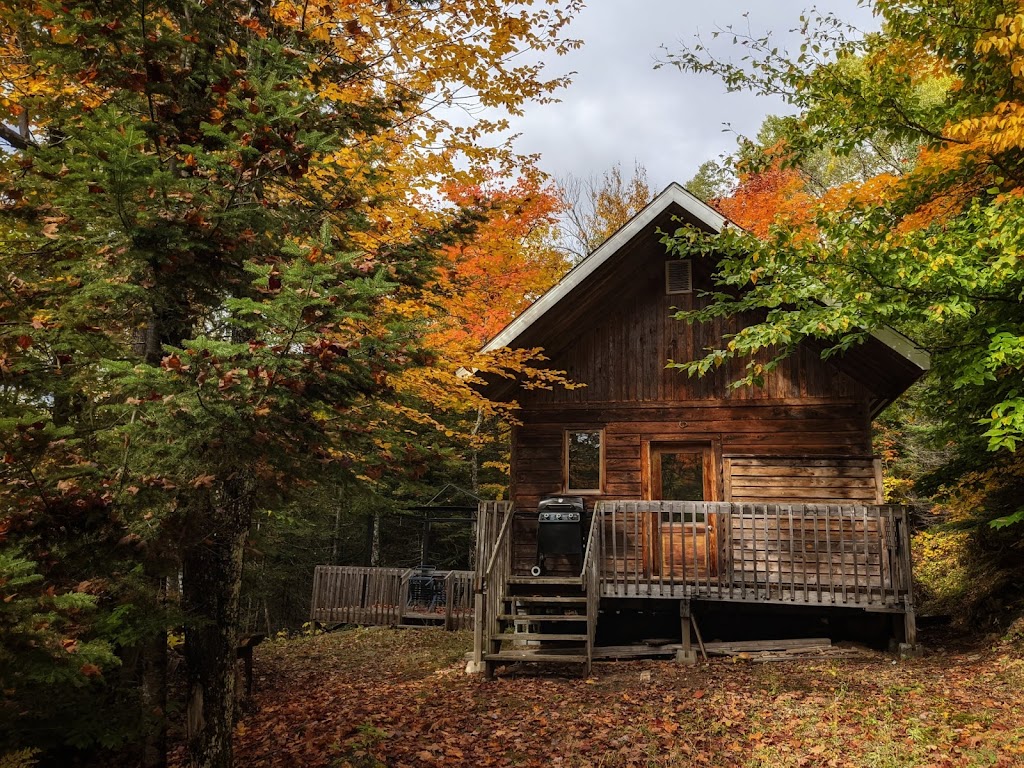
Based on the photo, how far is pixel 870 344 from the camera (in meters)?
11.5

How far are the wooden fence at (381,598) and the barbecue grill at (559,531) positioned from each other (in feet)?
26.2

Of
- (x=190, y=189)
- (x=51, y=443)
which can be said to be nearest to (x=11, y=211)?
(x=190, y=189)

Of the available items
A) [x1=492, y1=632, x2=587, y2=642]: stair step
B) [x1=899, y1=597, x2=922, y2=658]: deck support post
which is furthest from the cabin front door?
[x1=899, y1=597, x2=922, y2=658]: deck support post

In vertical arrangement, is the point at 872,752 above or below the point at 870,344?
below

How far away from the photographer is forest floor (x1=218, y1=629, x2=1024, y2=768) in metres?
6.20

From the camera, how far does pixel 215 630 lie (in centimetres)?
558

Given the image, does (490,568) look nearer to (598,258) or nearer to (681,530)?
(681,530)

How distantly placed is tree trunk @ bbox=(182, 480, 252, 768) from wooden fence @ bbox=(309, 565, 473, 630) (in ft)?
44.1

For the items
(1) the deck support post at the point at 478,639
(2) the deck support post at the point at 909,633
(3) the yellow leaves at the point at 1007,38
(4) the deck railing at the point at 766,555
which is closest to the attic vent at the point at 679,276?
(4) the deck railing at the point at 766,555

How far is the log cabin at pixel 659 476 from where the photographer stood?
34.6 feet

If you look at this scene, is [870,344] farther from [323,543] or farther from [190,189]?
[323,543]

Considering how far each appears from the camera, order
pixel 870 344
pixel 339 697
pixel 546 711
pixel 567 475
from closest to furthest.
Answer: pixel 546 711 → pixel 339 697 → pixel 870 344 → pixel 567 475

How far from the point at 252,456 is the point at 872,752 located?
18.9ft

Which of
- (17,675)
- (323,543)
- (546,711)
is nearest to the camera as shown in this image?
(17,675)
